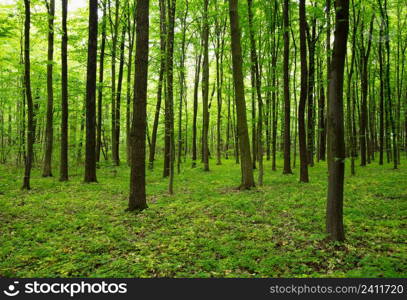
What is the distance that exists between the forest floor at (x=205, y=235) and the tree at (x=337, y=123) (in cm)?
57

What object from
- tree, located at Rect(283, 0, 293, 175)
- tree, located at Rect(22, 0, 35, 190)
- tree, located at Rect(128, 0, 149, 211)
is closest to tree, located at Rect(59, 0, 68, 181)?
tree, located at Rect(22, 0, 35, 190)

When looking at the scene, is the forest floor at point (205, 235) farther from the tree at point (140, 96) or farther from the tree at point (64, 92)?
the tree at point (64, 92)

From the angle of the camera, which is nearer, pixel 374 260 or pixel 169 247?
pixel 374 260

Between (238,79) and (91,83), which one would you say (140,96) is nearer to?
(238,79)

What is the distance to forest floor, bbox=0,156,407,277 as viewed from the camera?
420 centimetres

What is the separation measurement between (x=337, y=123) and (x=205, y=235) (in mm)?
3856

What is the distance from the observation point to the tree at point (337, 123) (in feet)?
14.9

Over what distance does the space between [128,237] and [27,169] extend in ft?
26.3

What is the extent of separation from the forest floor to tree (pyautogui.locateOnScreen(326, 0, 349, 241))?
1.87ft

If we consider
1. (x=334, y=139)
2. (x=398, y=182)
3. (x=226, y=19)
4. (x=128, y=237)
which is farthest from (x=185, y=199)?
(x=226, y=19)

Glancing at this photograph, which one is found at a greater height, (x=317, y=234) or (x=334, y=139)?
(x=334, y=139)

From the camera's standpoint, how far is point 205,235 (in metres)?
5.78

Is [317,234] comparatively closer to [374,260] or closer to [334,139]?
[374,260]

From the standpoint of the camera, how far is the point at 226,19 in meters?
20.7
